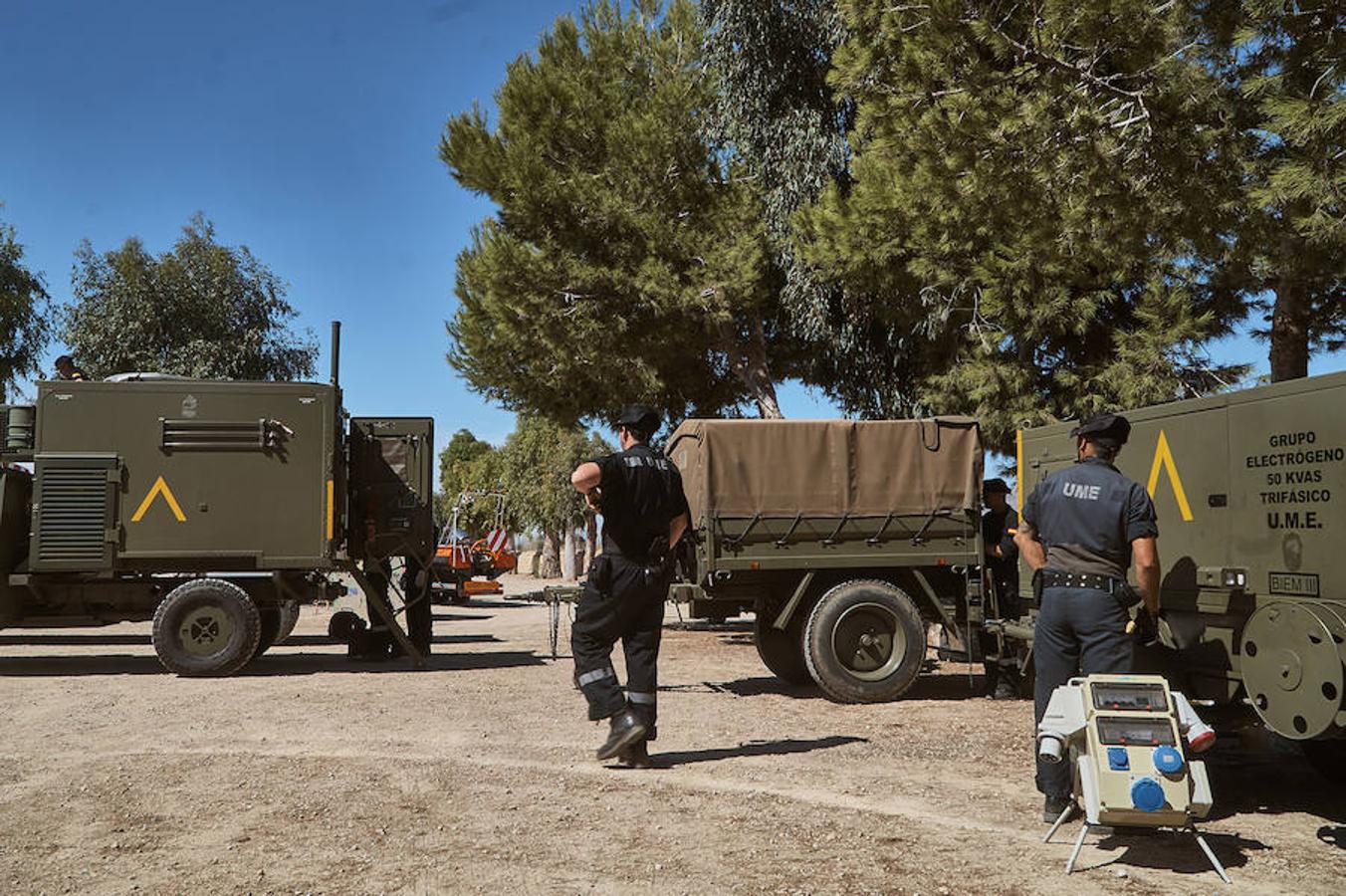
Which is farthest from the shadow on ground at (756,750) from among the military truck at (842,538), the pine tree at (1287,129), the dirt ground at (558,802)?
the pine tree at (1287,129)

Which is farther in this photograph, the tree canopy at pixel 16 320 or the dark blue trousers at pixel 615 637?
the tree canopy at pixel 16 320

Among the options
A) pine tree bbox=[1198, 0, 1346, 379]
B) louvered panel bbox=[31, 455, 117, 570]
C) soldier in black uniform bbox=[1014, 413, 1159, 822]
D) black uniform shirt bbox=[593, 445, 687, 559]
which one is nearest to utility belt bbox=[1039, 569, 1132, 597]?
soldier in black uniform bbox=[1014, 413, 1159, 822]

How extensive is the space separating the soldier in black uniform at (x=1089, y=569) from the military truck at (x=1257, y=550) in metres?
0.63

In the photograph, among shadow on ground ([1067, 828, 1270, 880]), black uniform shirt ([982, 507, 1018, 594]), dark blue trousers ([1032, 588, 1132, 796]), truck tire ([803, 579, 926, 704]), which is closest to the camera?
shadow on ground ([1067, 828, 1270, 880])

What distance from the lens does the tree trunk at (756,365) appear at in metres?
17.5

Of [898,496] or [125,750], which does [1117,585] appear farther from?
[125,750]

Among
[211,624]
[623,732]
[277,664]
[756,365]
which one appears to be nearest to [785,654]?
[623,732]

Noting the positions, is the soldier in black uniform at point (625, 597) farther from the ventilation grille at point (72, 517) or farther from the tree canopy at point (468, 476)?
the tree canopy at point (468, 476)

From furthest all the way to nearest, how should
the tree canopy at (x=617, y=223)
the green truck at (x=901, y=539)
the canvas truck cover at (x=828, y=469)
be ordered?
the tree canopy at (x=617, y=223), the canvas truck cover at (x=828, y=469), the green truck at (x=901, y=539)

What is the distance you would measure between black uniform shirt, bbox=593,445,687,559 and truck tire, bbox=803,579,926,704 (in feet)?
10.2

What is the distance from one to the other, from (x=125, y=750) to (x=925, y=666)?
706 cm

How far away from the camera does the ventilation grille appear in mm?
10617

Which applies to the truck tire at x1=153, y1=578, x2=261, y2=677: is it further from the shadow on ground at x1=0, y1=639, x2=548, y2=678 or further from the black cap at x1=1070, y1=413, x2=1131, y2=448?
the black cap at x1=1070, y1=413, x2=1131, y2=448

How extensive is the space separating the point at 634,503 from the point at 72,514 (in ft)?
22.7
